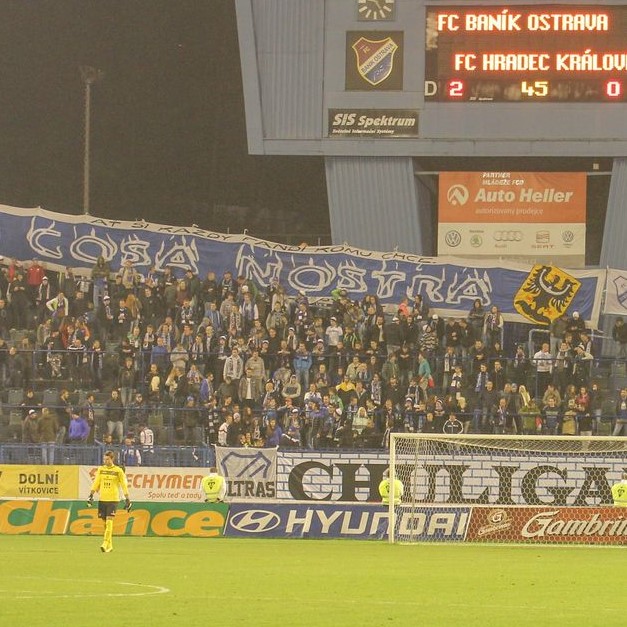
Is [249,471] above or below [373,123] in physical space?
below

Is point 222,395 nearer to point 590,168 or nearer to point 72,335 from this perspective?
point 72,335

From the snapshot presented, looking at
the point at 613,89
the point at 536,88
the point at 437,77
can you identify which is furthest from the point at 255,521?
the point at 613,89

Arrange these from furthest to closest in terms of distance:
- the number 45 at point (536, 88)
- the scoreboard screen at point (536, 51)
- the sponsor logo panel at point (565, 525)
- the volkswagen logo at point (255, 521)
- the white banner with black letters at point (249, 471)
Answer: the number 45 at point (536, 88) < the scoreboard screen at point (536, 51) < the white banner with black letters at point (249, 471) < the volkswagen logo at point (255, 521) < the sponsor logo panel at point (565, 525)

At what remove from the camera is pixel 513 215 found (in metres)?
39.0

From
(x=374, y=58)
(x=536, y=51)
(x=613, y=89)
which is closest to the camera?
(x=536, y=51)

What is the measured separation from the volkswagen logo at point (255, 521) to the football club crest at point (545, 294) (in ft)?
37.3

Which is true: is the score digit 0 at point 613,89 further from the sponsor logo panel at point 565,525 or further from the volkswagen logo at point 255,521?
the volkswagen logo at point 255,521

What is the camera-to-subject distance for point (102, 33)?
4622 centimetres

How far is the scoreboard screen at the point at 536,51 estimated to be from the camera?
36.1 meters

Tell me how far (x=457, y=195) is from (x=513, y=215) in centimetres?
158

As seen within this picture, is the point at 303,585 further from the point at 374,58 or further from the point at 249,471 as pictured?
the point at 374,58

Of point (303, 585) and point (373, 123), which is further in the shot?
point (373, 123)

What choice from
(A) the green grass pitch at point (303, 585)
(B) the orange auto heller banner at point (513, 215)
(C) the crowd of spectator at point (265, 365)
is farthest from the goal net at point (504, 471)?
(B) the orange auto heller banner at point (513, 215)

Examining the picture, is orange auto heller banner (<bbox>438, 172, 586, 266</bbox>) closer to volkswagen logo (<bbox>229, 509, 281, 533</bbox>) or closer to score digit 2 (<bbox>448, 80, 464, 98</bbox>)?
score digit 2 (<bbox>448, 80, 464, 98</bbox>)
